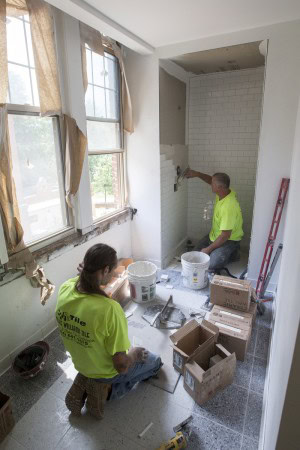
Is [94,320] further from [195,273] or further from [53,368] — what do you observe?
[195,273]

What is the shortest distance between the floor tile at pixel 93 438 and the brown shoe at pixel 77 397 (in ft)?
0.26

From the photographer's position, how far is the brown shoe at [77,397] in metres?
1.73

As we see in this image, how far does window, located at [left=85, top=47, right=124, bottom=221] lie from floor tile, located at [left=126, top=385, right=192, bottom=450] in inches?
73.7

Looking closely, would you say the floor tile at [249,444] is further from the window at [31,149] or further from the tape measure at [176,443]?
the window at [31,149]

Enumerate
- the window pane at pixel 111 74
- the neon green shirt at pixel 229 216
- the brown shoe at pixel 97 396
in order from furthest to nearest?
the neon green shirt at pixel 229 216 → the window pane at pixel 111 74 → the brown shoe at pixel 97 396

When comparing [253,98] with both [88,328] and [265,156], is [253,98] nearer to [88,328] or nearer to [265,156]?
[265,156]

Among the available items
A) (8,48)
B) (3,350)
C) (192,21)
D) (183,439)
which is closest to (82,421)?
(183,439)

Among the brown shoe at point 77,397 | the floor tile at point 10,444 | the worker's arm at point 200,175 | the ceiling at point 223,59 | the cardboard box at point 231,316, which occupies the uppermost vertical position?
the ceiling at point 223,59

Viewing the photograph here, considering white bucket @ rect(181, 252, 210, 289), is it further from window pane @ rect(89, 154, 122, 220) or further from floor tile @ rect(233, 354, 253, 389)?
window pane @ rect(89, 154, 122, 220)

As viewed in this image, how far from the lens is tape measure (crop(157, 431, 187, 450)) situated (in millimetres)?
1511

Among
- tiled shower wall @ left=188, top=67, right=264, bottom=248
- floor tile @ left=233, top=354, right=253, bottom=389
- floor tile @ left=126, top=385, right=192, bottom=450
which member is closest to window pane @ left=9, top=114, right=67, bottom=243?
floor tile @ left=126, top=385, right=192, bottom=450

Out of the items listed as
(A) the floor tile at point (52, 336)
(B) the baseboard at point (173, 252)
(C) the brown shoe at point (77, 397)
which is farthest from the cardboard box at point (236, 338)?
(B) the baseboard at point (173, 252)

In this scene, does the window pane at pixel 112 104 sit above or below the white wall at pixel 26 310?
above

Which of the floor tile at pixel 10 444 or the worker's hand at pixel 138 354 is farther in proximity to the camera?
the worker's hand at pixel 138 354
